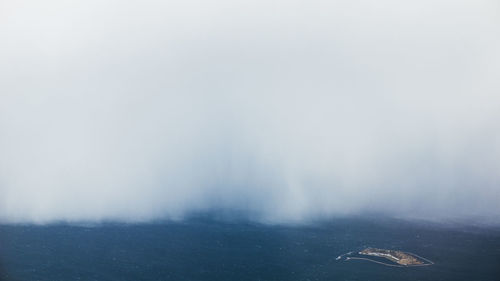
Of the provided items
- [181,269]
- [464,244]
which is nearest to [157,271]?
[181,269]

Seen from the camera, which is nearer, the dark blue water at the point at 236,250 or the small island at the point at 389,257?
the dark blue water at the point at 236,250

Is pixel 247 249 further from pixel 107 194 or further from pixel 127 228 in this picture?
pixel 107 194

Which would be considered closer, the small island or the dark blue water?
the dark blue water

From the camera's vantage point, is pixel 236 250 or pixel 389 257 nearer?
pixel 389 257

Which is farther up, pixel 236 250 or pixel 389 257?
pixel 236 250
